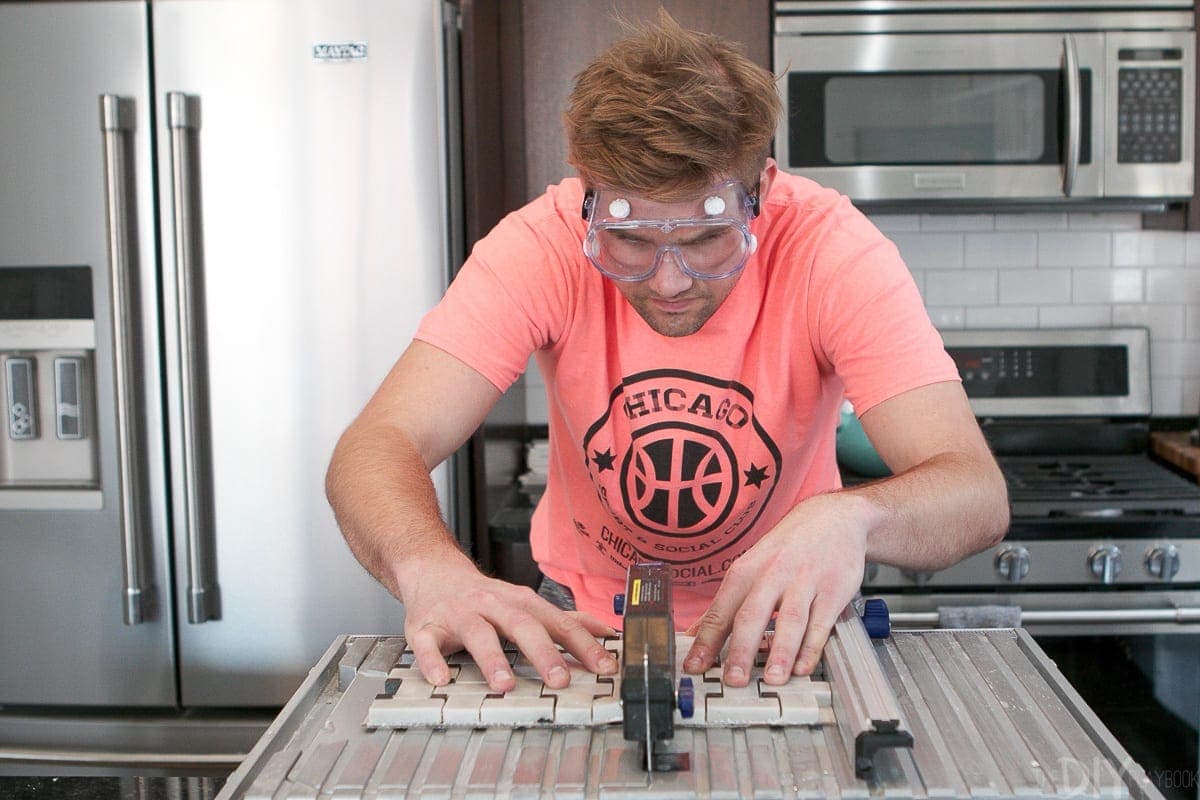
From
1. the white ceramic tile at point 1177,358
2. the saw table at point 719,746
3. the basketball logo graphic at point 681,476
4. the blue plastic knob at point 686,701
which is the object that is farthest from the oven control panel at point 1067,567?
the blue plastic knob at point 686,701

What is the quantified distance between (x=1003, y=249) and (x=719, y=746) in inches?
98.1

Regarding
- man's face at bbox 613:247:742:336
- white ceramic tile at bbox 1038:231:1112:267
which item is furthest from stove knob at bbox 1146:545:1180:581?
man's face at bbox 613:247:742:336

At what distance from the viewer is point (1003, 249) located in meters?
3.10

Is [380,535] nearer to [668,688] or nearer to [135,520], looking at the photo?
[668,688]

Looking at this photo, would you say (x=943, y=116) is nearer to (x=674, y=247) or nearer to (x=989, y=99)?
(x=989, y=99)

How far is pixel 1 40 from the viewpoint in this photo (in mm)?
2408

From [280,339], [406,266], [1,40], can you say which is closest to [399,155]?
[406,266]

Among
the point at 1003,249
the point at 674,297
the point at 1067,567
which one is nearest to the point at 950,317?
the point at 1003,249

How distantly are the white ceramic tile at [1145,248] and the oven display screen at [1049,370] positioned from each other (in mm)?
240

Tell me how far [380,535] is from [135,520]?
1383 mm

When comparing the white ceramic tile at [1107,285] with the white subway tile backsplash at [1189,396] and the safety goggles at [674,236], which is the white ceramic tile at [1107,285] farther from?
the safety goggles at [674,236]

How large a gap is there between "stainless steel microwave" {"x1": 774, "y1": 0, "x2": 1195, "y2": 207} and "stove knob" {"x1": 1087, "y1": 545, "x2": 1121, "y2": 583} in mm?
812

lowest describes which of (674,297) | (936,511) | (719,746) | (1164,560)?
(1164,560)

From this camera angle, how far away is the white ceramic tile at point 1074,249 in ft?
10.1
